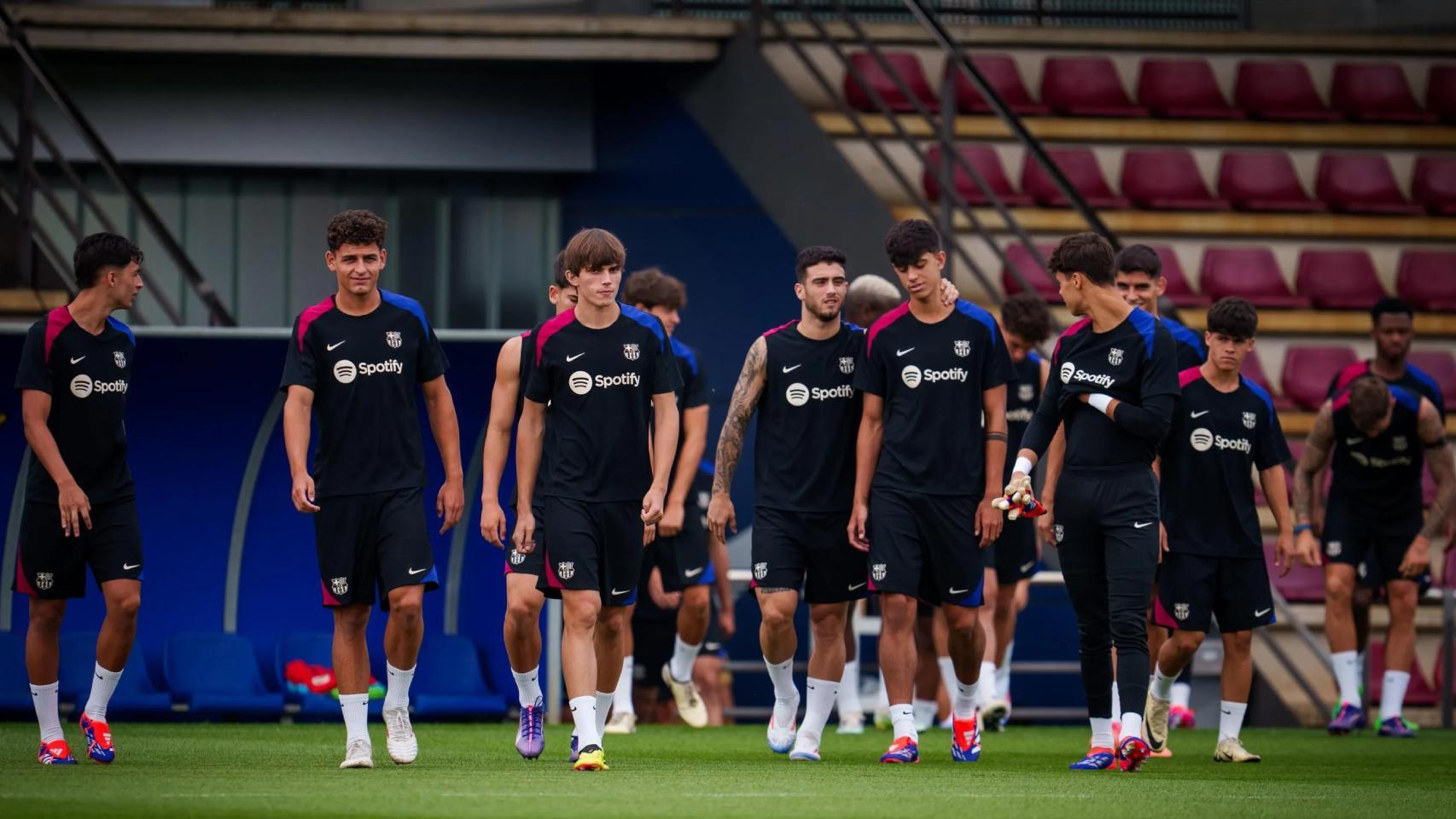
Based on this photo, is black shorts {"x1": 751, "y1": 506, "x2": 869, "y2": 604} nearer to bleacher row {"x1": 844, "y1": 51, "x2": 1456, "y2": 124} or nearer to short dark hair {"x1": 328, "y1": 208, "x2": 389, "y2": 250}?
short dark hair {"x1": 328, "y1": 208, "x2": 389, "y2": 250}

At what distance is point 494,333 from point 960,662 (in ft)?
11.7

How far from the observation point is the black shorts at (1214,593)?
32.5ft

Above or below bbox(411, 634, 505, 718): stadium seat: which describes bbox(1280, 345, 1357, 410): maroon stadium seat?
above

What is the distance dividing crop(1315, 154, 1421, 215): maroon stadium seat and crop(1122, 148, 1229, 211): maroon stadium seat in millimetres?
1008

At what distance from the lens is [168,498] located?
44.0 feet

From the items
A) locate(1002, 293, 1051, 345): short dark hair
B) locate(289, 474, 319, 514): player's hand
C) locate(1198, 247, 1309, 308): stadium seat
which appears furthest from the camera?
locate(1198, 247, 1309, 308): stadium seat

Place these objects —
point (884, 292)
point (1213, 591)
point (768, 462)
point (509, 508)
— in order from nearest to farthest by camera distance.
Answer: point (768, 462) → point (1213, 591) → point (884, 292) → point (509, 508)

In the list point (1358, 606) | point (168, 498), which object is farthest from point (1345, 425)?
point (168, 498)

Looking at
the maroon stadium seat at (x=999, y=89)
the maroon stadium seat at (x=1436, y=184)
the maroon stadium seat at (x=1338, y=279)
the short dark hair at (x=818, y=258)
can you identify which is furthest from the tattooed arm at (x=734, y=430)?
the maroon stadium seat at (x=1436, y=184)

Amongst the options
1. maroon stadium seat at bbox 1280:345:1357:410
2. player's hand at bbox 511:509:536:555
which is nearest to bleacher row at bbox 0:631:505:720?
player's hand at bbox 511:509:536:555

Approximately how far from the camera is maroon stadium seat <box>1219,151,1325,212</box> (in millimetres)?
17375

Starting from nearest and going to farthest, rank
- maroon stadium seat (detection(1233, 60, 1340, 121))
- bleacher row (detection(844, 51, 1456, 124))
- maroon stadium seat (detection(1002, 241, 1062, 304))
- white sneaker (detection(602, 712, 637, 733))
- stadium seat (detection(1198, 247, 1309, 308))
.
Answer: white sneaker (detection(602, 712, 637, 733)), maroon stadium seat (detection(1002, 241, 1062, 304)), stadium seat (detection(1198, 247, 1309, 308)), bleacher row (detection(844, 51, 1456, 124)), maroon stadium seat (detection(1233, 60, 1340, 121))

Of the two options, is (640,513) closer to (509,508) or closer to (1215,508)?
(1215,508)

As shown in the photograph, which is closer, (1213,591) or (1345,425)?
(1213,591)
